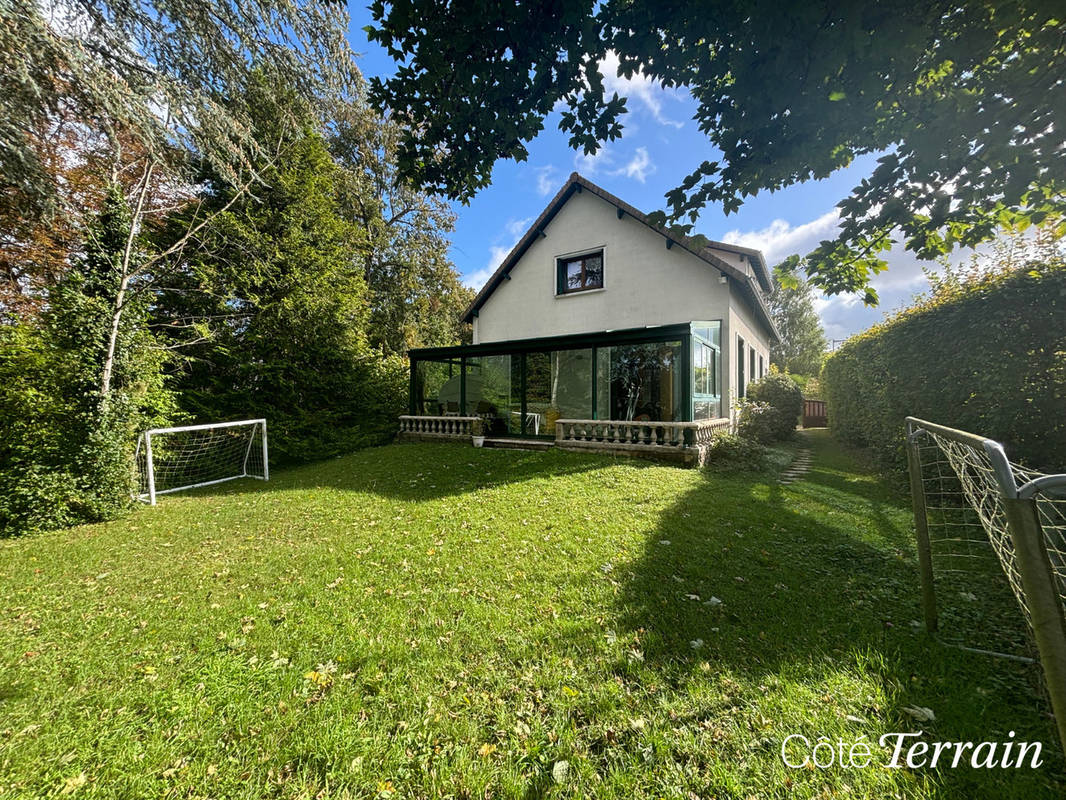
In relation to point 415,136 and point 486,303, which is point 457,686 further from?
point 486,303

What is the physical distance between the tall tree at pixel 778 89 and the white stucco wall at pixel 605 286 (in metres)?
7.13

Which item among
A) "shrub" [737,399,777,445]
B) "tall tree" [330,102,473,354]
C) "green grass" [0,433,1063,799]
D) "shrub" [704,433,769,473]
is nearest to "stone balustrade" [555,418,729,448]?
"shrub" [704,433,769,473]

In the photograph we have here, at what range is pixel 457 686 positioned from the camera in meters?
2.43

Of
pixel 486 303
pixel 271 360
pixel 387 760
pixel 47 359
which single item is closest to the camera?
pixel 387 760

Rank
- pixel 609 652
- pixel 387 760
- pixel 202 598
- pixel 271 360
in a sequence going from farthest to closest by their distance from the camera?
pixel 271 360 < pixel 202 598 < pixel 609 652 < pixel 387 760

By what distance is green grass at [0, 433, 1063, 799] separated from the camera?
1.89 meters

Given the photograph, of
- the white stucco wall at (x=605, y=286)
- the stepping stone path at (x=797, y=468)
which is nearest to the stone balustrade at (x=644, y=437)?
the stepping stone path at (x=797, y=468)

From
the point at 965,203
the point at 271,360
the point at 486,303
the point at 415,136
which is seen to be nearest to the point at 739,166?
the point at 965,203

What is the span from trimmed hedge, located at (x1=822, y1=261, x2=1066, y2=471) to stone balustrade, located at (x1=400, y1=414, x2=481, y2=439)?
32.3 feet

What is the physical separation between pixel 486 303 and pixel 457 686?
14.4m

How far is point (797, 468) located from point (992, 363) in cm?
425

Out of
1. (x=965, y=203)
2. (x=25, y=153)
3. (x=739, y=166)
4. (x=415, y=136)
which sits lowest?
(x=965, y=203)

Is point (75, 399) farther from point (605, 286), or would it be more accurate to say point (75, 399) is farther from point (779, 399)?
point (779, 399)

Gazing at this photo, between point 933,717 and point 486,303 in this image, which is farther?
point 486,303
